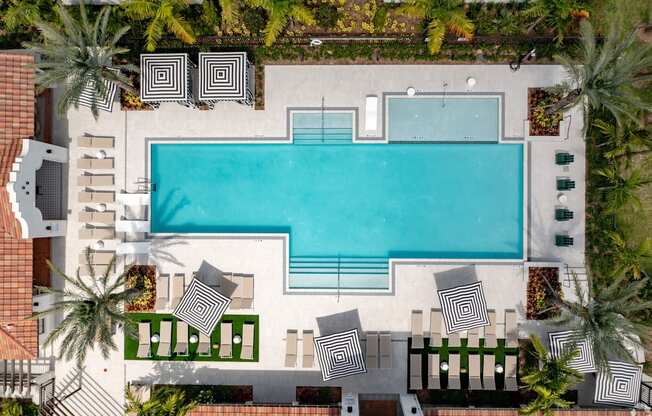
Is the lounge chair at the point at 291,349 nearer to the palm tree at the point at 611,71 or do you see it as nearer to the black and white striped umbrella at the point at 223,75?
the black and white striped umbrella at the point at 223,75

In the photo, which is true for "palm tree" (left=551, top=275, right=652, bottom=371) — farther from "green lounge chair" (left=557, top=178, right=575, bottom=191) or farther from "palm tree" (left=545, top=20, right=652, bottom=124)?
"palm tree" (left=545, top=20, right=652, bottom=124)

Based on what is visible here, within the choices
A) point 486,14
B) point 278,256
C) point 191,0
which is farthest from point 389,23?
point 278,256

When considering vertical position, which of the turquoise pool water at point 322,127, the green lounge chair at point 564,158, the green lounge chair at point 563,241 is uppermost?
the turquoise pool water at point 322,127

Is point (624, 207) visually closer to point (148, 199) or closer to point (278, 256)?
point (278, 256)

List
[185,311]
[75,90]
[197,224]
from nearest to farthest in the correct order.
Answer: [75,90] < [185,311] < [197,224]

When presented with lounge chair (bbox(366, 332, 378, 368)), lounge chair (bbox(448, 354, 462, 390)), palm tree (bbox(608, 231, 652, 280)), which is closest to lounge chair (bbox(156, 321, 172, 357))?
lounge chair (bbox(366, 332, 378, 368))

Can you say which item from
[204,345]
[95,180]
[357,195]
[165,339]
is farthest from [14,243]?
[357,195]

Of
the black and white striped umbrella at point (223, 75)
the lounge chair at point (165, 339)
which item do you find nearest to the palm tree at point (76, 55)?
the black and white striped umbrella at point (223, 75)
